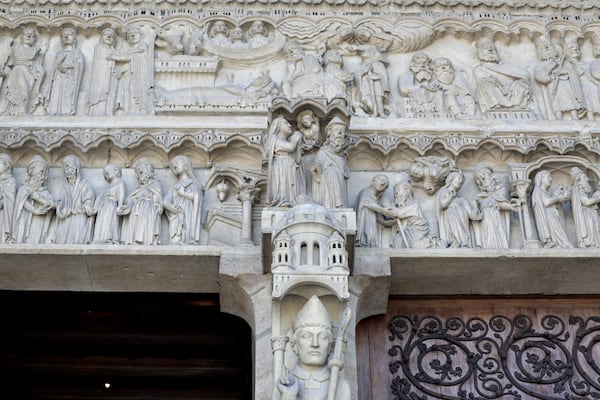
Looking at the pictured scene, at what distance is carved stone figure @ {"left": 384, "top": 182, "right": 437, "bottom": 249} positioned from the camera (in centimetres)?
675

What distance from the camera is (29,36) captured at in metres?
7.95

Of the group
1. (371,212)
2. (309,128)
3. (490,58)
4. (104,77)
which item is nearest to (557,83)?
(490,58)

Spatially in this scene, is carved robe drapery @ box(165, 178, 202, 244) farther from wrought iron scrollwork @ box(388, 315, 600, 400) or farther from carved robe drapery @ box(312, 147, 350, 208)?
wrought iron scrollwork @ box(388, 315, 600, 400)

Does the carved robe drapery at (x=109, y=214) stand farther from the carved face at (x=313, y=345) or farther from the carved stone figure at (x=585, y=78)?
the carved stone figure at (x=585, y=78)

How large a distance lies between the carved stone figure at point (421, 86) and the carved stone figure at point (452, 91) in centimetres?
5

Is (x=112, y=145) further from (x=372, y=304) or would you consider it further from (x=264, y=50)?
(x=372, y=304)

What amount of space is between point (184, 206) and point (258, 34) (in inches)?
76.7

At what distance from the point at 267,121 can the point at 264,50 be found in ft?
3.10

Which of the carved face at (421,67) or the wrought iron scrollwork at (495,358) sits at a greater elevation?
the carved face at (421,67)

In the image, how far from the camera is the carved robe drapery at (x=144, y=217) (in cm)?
666

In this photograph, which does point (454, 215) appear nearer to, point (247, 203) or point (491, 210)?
point (491, 210)

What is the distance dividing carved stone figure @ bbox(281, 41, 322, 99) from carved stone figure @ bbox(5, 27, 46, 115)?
1.99 meters

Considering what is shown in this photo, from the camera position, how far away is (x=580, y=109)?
7613mm

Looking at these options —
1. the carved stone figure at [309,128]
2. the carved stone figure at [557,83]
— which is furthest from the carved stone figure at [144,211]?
the carved stone figure at [557,83]
